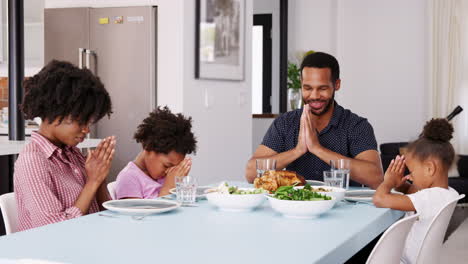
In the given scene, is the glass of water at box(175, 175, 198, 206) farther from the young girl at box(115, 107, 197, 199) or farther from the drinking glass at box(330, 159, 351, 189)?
the drinking glass at box(330, 159, 351, 189)

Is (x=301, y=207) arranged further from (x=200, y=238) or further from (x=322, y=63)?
(x=322, y=63)

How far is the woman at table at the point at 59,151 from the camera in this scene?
1878 mm

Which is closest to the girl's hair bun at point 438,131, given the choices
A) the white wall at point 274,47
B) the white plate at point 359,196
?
the white plate at point 359,196

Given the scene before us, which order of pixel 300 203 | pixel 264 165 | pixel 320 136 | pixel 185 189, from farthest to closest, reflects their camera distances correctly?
pixel 320 136
pixel 264 165
pixel 185 189
pixel 300 203

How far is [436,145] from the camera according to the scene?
246 centimetres

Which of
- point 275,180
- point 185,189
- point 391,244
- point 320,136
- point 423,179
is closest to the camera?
point 391,244

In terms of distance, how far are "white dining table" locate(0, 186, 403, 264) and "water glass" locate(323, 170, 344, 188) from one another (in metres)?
0.39

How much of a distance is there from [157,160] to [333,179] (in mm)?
703

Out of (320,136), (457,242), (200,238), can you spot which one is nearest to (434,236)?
(200,238)

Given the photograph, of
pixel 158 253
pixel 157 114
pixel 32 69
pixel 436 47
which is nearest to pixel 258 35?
pixel 436 47

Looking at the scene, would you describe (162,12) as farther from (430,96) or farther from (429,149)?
(430,96)

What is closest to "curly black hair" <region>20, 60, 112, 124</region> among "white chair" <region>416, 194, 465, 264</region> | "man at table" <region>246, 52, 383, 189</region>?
"man at table" <region>246, 52, 383, 189</region>

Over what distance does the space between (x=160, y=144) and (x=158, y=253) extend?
3.83 feet

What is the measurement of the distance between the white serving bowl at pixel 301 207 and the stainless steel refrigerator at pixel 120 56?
3040mm
